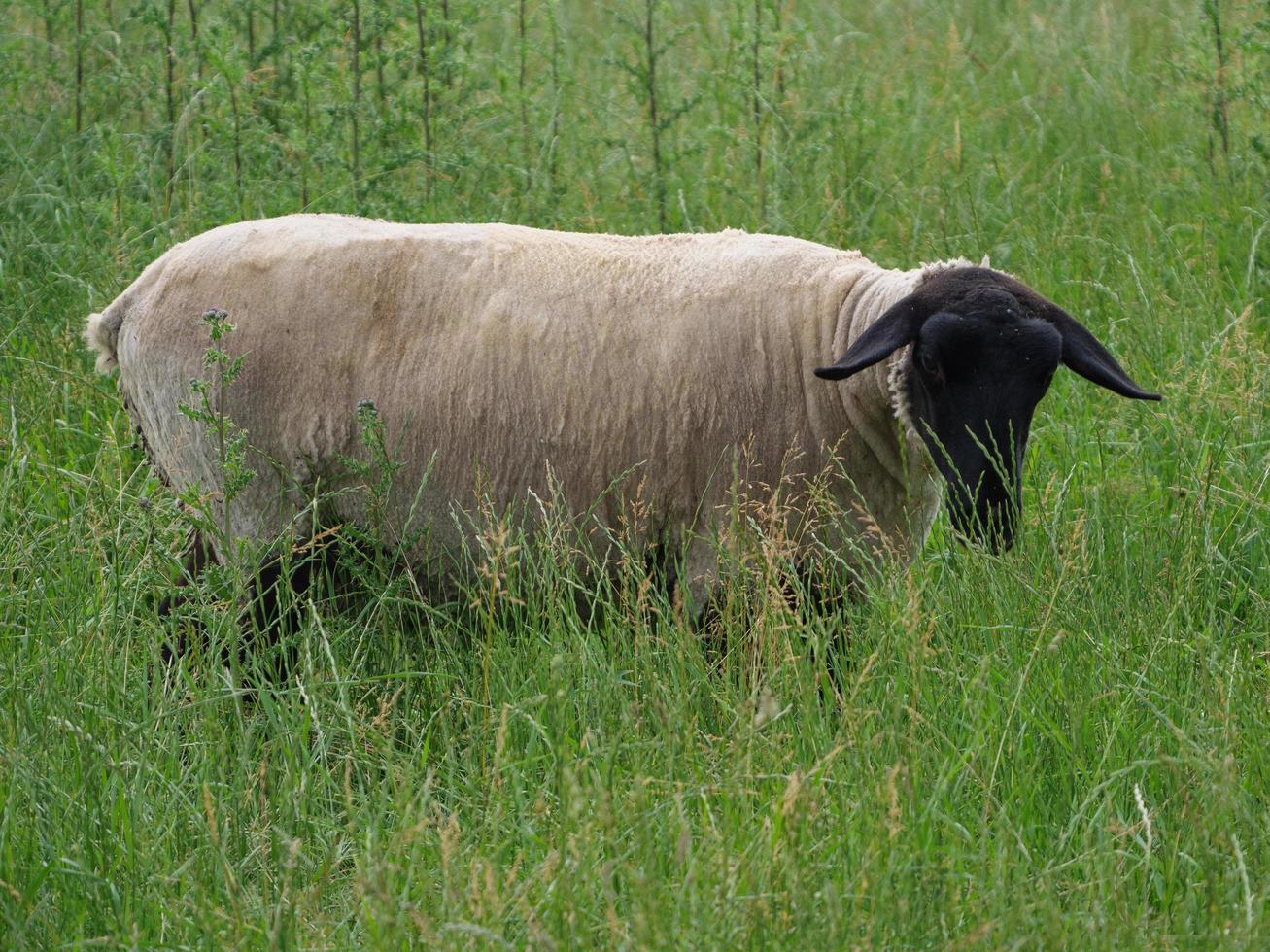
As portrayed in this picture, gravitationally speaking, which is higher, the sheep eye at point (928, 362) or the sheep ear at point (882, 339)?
the sheep ear at point (882, 339)

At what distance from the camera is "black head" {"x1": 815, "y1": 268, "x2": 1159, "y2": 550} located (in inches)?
139

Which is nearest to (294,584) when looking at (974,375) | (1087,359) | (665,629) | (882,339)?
(665,629)

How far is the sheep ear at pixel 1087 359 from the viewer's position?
3.69m

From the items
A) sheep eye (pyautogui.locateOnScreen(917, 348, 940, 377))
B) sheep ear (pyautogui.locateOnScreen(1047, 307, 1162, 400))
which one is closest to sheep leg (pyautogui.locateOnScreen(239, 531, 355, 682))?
sheep eye (pyautogui.locateOnScreen(917, 348, 940, 377))

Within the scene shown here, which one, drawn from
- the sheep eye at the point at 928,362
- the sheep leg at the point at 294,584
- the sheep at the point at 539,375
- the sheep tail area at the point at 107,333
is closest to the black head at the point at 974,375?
the sheep eye at the point at 928,362

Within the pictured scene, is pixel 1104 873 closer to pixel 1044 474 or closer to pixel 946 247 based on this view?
pixel 1044 474

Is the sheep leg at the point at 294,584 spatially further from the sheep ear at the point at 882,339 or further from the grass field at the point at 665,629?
the sheep ear at the point at 882,339

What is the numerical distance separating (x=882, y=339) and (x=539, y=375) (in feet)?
3.03

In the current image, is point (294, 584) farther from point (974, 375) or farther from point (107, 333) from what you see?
point (974, 375)

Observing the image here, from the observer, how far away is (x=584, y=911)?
229 cm

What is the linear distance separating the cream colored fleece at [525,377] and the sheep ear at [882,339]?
20 centimetres

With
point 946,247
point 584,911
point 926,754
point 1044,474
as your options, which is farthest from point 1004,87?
point 584,911

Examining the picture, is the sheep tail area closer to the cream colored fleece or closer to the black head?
the cream colored fleece

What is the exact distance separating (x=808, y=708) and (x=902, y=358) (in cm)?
124
